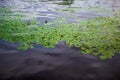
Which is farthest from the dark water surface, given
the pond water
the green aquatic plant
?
the pond water

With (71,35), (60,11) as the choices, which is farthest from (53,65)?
(60,11)

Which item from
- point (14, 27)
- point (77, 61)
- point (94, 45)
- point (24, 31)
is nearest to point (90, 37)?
point (94, 45)

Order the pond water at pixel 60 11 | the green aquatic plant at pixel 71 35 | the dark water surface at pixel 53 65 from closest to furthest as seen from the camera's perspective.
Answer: the dark water surface at pixel 53 65
the green aquatic plant at pixel 71 35
the pond water at pixel 60 11

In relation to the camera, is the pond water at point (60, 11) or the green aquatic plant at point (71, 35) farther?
the pond water at point (60, 11)

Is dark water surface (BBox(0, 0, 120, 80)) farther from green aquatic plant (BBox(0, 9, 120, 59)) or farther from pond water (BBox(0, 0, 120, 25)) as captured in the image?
pond water (BBox(0, 0, 120, 25))

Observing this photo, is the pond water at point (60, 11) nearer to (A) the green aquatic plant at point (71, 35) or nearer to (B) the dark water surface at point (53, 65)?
(A) the green aquatic plant at point (71, 35)

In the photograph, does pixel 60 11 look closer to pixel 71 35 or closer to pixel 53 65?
pixel 71 35

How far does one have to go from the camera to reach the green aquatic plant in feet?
19.1

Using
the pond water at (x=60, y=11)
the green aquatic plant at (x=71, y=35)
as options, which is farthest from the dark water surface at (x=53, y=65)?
the pond water at (x=60, y=11)

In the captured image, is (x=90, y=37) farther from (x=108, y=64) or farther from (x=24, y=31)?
(x=24, y=31)

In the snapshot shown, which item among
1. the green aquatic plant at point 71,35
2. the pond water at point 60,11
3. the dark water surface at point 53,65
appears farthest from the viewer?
the pond water at point 60,11

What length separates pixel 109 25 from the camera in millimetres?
8406

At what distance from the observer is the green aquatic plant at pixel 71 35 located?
5832mm

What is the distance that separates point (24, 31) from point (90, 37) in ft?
7.88
